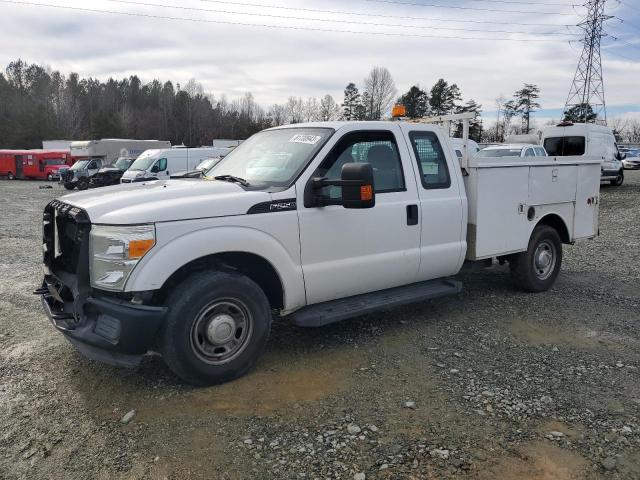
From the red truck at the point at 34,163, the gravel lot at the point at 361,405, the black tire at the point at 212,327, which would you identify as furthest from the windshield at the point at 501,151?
the red truck at the point at 34,163

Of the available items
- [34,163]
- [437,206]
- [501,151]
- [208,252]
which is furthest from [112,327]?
[34,163]

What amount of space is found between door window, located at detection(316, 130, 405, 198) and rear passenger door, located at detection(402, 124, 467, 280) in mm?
227

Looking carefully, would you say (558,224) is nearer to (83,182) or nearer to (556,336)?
(556,336)

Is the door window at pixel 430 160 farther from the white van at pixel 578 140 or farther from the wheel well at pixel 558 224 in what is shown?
the white van at pixel 578 140

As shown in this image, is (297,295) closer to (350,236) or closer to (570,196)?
(350,236)

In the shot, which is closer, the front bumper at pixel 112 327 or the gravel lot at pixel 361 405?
the gravel lot at pixel 361 405

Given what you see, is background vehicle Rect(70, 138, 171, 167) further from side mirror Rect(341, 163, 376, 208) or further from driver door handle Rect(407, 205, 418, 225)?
side mirror Rect(341, 163, 376, 208)

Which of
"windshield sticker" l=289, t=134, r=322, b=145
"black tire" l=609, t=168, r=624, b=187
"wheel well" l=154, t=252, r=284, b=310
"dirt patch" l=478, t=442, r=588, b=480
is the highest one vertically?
"windshield sticker" l=289, t=134, r=322, b=145

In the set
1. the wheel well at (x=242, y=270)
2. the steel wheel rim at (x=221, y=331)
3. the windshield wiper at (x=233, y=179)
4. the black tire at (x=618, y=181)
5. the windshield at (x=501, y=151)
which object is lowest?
the steel wheel rim at (x=221, y=331)

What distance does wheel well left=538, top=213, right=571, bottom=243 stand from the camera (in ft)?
21.7

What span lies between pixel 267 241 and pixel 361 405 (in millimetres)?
1387

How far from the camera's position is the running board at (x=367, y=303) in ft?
14.3

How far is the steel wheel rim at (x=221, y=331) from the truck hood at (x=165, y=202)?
0.69 metres

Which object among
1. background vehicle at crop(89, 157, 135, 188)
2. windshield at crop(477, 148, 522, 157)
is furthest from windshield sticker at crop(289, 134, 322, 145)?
background vehicle at crop(89, 157, 135, 188)
